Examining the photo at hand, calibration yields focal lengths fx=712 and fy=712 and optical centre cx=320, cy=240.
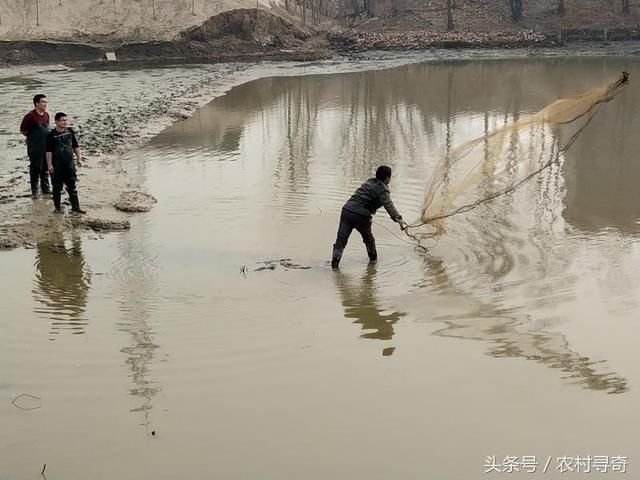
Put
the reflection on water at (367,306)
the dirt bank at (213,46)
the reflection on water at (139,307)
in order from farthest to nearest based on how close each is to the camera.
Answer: the dirt bank at (213,46), the reflection on water at (367,306), the reflection on water at (139,307)

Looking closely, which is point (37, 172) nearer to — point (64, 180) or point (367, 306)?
point (64, 180)

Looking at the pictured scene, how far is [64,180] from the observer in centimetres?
1002

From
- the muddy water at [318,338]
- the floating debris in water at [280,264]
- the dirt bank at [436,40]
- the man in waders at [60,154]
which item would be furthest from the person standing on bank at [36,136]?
the dirt bank at [436,40]

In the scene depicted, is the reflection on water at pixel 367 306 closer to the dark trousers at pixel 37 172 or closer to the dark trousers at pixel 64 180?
the dark trousers at pixel 64 180

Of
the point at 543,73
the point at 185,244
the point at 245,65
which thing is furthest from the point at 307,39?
the point at 185,244

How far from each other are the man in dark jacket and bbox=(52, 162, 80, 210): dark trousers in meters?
4.22

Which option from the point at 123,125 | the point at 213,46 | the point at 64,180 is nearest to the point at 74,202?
the point at 64,180

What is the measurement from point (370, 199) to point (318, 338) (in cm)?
213

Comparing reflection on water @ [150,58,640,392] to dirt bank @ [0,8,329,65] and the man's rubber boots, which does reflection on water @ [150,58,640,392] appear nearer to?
the man's rubber boots

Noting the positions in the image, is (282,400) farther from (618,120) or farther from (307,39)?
(307,39)

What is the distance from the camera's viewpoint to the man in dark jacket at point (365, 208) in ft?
25.7

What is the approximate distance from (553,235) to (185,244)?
4.70 meters

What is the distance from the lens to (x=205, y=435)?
488cm

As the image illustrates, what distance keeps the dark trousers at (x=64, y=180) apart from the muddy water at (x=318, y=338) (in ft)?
3.18
